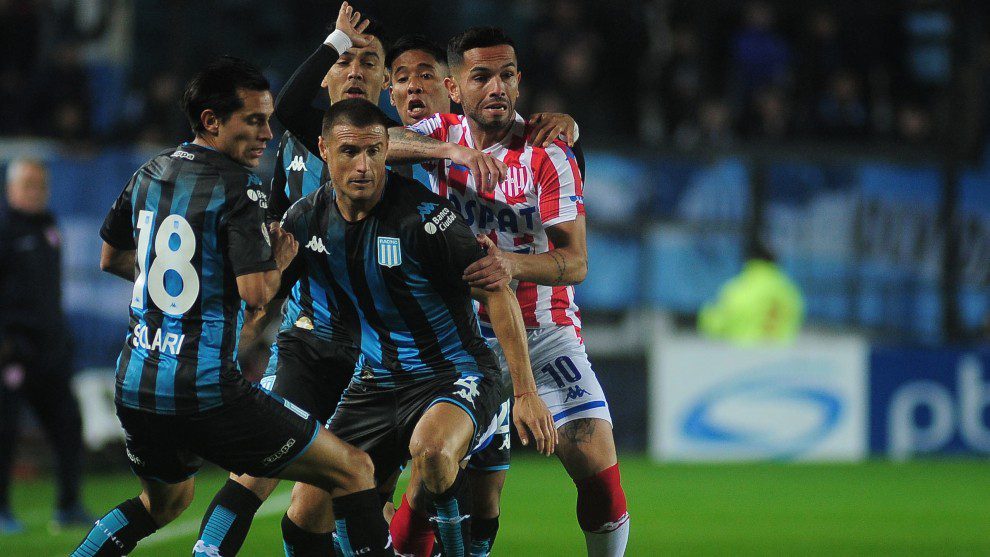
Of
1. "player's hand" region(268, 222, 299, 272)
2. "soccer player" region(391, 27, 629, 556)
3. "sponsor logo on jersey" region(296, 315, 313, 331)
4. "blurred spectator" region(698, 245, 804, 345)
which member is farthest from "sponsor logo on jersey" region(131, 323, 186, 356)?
"blurred spectator" region(698, 245, 804, 345)

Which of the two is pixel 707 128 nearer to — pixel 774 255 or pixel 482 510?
pixel 774 255

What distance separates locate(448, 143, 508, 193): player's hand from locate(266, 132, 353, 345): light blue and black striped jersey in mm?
802

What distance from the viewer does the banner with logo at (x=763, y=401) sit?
41.0 ft

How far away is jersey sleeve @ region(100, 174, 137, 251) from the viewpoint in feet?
17.3

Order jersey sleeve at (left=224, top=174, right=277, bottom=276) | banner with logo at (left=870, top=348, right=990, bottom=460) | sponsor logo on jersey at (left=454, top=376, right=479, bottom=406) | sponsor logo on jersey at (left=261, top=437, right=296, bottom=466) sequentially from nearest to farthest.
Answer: jersey sleeve at (left=224, top=174, right=277, bottom=276) → sponsor logo on jersey at (left=261, top=437, right=296, bottom=466) → sponsor logo on jersey at (left=454, top=376, right=479, bottom=406) → banner with logo at (left=870, top=348, right=990, bottom=460)

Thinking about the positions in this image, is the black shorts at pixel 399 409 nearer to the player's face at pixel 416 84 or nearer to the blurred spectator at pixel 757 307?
the player's face at pixel 416 84

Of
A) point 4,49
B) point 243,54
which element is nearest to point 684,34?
point 243,54

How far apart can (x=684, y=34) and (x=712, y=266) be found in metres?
2.71

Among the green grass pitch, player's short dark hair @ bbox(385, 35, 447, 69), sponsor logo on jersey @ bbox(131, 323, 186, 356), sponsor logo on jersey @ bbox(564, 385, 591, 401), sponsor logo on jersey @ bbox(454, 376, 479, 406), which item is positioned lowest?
the green grass pitch

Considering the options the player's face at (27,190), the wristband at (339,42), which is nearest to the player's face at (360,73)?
the wristband at (339,42)

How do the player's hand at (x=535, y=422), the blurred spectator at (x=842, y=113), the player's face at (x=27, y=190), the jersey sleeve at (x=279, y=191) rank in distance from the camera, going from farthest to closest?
the blurred spectator at (x=842, y=113) → the player's face at (x=27, y=190) → the jersey sleeve at (x=279, y=191) → the player's hand at (x=535, y=422)

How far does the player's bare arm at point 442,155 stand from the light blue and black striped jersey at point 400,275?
19 centimetres

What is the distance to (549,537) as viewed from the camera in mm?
8320

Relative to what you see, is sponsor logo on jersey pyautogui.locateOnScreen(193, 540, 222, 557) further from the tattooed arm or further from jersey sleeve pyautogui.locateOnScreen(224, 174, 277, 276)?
the tattooed arm
